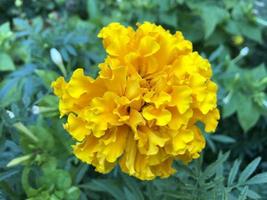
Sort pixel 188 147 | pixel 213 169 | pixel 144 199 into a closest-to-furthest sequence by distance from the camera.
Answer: pixel 188 147 → pixel 213 169 → pixel 144 199

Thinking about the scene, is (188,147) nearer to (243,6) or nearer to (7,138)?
(7,138)

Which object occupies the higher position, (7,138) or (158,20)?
(7,138)

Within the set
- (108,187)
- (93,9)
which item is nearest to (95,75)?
(108,187)

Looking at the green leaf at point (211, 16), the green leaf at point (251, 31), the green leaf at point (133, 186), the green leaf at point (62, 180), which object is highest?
the green leaf at point (62, 180)

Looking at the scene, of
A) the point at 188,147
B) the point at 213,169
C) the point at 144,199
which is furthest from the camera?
the point at 144,199

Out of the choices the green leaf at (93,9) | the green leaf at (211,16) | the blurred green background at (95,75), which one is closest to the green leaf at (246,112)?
the blurred green background at (95,75)

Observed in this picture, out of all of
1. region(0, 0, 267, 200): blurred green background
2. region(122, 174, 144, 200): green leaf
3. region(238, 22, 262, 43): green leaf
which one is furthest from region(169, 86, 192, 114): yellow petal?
region(238, 22, 262, 43): green leaf

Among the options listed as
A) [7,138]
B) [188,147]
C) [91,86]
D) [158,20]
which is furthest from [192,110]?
[158,20]

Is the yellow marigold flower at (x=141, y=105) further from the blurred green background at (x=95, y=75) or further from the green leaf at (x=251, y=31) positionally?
the green leaf at (x=251, y=31)
